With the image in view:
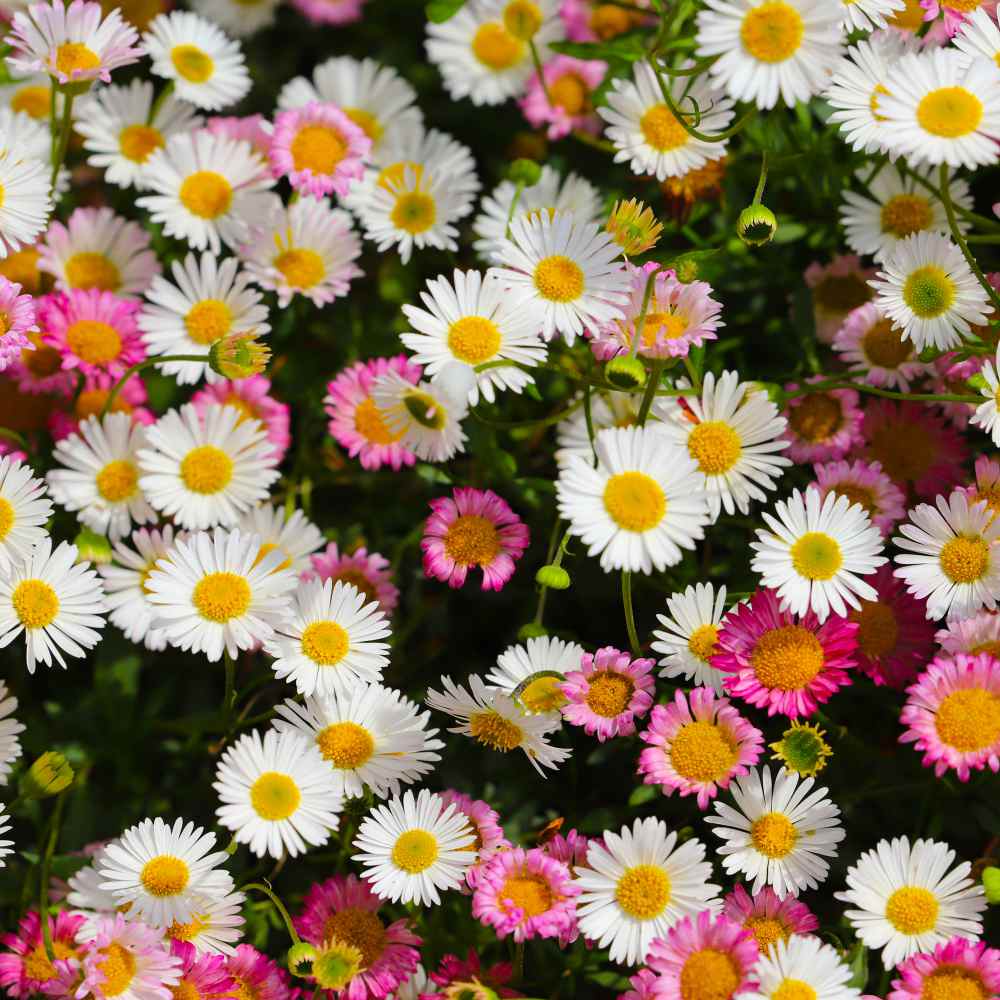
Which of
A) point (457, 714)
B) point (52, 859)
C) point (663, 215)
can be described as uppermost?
point (663, 215)

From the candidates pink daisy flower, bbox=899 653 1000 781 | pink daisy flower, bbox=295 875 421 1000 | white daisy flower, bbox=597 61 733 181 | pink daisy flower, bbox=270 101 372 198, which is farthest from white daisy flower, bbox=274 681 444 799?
white daisy flower, bbox=597 61 733 181

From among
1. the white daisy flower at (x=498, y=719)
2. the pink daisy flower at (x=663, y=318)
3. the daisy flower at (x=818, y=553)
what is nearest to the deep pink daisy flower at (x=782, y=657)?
the daisy flower at (x=818, y=553)

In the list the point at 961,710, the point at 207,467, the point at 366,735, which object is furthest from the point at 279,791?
the point at 961,710

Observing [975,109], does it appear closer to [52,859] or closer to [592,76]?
[592,76]

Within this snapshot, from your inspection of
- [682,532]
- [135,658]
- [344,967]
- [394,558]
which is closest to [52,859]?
[135,658]

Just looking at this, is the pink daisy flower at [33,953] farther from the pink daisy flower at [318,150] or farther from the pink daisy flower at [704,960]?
the pink daisy flower at [318,150]

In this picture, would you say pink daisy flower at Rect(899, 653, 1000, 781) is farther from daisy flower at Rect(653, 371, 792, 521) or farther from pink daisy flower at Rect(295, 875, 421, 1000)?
pink daisy flower at Rect(295, 875, 421, 1000)

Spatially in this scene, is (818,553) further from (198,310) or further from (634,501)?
(198,310)
